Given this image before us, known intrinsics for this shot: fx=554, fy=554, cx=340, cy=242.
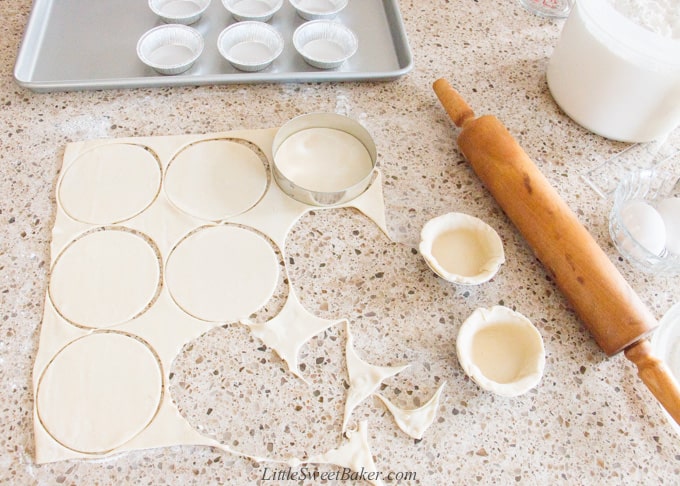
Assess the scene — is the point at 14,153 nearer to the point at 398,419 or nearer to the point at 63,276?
the point at 63,276

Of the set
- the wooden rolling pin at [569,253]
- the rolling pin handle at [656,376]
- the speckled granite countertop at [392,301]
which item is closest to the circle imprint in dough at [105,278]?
the speckled granite countertop at [392,301]

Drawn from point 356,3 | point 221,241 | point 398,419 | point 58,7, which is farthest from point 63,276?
point 356,3

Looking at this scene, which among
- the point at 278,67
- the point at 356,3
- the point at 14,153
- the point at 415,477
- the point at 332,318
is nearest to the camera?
the point at 415,477

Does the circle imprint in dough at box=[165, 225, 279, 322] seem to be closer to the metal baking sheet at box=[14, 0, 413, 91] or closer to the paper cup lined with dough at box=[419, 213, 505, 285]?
the paper cup lined with dough at box=[419, 213, 505, 285]

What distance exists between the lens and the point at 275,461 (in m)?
0.67

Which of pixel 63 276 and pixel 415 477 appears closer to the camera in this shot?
pixel 415 477

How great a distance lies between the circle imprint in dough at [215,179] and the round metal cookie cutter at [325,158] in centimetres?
5

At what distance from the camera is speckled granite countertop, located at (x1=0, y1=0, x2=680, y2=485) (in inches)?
27.0

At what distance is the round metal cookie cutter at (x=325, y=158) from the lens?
0.86 m

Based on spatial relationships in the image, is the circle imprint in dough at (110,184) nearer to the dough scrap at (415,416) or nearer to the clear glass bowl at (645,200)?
the dough scrap at (415,416)

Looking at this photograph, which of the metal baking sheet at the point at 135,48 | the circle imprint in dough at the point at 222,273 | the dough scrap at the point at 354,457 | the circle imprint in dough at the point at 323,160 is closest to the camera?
the dough scrap at the point at 354,457

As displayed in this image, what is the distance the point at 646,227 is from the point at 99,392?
79 cm

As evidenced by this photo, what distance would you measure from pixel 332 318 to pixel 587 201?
0.48m

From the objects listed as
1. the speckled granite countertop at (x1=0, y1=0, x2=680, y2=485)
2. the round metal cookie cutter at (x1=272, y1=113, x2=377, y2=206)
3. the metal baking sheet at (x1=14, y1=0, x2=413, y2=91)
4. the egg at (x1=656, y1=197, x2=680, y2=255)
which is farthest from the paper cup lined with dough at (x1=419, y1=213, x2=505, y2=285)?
the metal baking sheet at (x1=14, y1=0, x2=413, y2=91)
